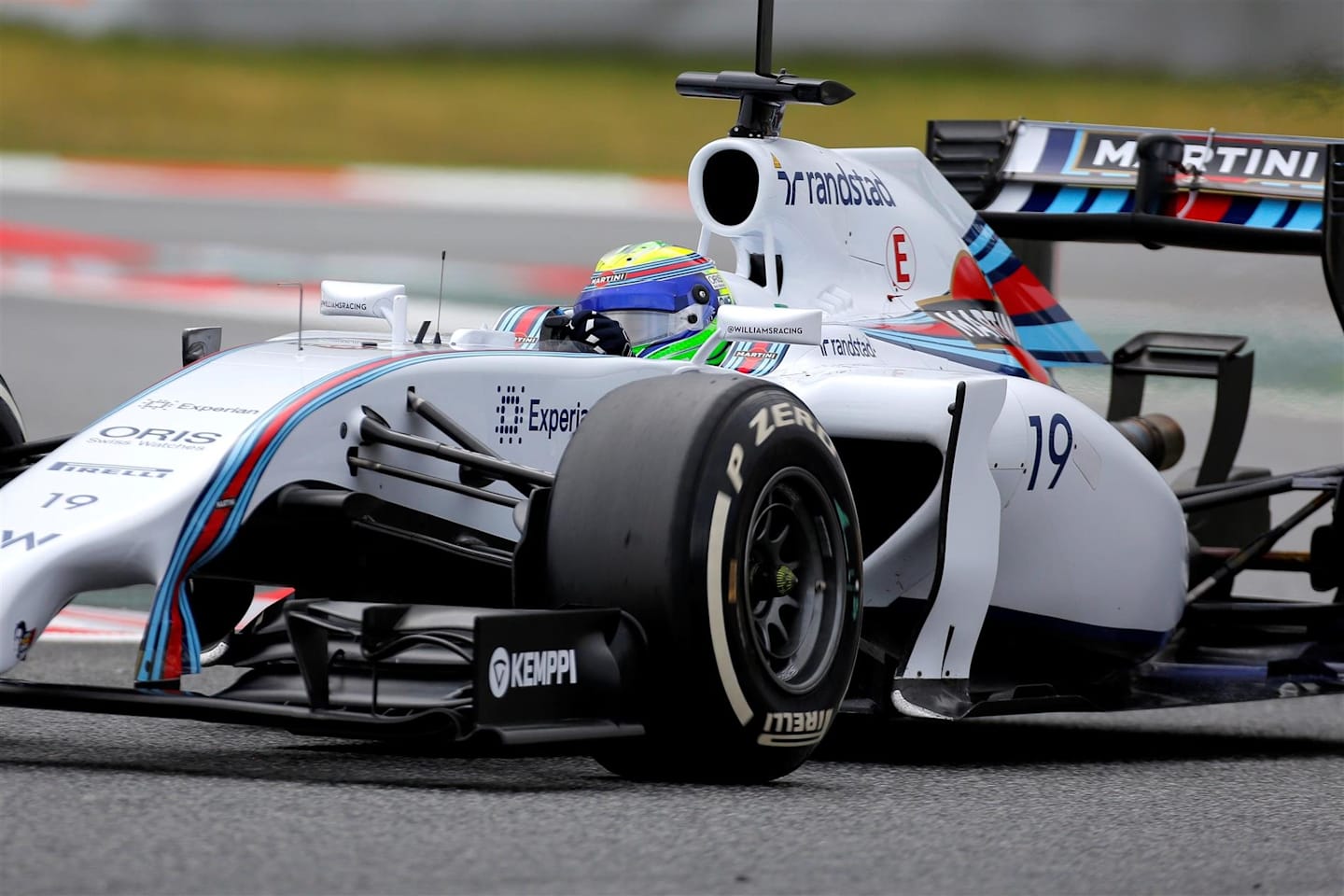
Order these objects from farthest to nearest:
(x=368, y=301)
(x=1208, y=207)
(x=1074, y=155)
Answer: (x=1074, y=155) → (x=1208, y=207) → (x=368, y=301)

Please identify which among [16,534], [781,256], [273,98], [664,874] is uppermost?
[273,98]

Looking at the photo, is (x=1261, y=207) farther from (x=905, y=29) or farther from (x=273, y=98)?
(x=273, y=98)

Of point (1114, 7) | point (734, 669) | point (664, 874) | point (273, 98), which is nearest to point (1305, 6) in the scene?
point (1114, 7)

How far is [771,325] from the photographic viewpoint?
5.31 metres

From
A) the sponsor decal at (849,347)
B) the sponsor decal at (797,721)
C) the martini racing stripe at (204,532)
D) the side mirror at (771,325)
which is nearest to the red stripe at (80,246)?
the sponsor decal at (849,347)

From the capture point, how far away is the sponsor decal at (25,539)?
4305 millimetres

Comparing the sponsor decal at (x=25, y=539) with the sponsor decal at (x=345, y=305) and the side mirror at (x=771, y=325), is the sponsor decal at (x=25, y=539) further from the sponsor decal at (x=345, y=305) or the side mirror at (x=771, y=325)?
the side mirror at (x=771, y=325)

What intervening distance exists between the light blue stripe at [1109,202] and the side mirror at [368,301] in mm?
3157

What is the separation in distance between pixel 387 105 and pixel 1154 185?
8.67 meters

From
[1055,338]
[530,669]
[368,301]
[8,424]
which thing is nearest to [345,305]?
[368,301]

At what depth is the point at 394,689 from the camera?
4.47m

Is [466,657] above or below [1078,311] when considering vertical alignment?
below

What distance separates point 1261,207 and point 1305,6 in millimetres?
6024

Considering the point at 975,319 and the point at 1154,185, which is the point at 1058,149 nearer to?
the point at 1154,185
